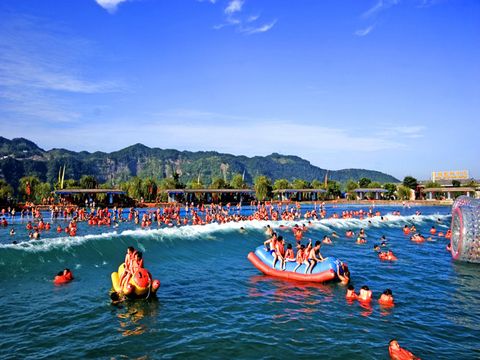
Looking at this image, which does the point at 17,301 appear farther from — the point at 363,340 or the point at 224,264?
the point at 363,340

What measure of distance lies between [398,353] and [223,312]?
451cm

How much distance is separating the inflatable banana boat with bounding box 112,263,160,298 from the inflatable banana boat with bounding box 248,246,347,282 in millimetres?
4607

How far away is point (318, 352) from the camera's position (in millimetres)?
7949

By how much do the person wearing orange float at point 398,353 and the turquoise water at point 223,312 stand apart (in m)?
0.19

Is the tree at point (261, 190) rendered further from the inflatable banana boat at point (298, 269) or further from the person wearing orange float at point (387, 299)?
the person wearing orange float at point (387, 299)

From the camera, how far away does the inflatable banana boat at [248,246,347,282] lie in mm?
12797

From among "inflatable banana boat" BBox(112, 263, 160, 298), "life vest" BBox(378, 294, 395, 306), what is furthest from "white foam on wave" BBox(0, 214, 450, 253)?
"life vest" BBox(378, 294, 395, 306)

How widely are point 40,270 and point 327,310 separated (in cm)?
→ 1091

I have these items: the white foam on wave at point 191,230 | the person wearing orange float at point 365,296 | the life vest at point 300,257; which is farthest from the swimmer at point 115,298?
the white foam on wave at point 191,230

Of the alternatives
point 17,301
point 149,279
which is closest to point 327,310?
point 149,279

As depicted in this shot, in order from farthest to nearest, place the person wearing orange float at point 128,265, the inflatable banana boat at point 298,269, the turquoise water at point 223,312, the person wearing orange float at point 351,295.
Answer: the inflatable banana boat at point 298,269 < the person wearing orange float at point 351,295 < the person wearing orange float at point 128,265 < the turquoise water at point 223,312

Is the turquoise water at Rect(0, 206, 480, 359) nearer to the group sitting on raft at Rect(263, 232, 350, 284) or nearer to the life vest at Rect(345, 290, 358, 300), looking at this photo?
the life vest at Rect(345, 290, 358, 300)

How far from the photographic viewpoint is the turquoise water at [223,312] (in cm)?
817

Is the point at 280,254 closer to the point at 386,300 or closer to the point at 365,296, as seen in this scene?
the point at 365,296
